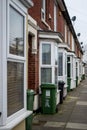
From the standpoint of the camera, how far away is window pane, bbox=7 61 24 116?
6.38 meters

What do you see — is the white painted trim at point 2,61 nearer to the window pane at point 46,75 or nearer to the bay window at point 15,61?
the bay window at point 15,61

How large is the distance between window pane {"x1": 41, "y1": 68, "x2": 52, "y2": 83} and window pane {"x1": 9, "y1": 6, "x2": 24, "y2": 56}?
25.8 ft

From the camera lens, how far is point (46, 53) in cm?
1506

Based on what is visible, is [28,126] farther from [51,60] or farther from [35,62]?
[51,60]

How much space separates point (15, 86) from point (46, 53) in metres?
8.32

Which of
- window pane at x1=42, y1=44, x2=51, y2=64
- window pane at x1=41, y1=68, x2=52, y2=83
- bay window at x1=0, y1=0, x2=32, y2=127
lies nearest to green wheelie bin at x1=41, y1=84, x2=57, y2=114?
window pane at x1=41, y1=68, x2=52, y2=83

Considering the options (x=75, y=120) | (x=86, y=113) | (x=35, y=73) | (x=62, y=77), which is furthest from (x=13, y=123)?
(x=62, y=77)

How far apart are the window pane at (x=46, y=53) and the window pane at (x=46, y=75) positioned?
318mm

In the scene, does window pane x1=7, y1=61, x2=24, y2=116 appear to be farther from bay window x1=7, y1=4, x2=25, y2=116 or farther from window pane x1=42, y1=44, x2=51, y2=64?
window pane x1=42, y1=44, x2=51, y2=64

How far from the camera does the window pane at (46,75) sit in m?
15.1

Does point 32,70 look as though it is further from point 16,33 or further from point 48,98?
point 16,33

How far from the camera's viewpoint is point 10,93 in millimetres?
6430

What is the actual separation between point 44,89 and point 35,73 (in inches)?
27.9

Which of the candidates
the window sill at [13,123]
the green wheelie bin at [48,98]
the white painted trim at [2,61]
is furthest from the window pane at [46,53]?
the white painted trim at [2,61]
